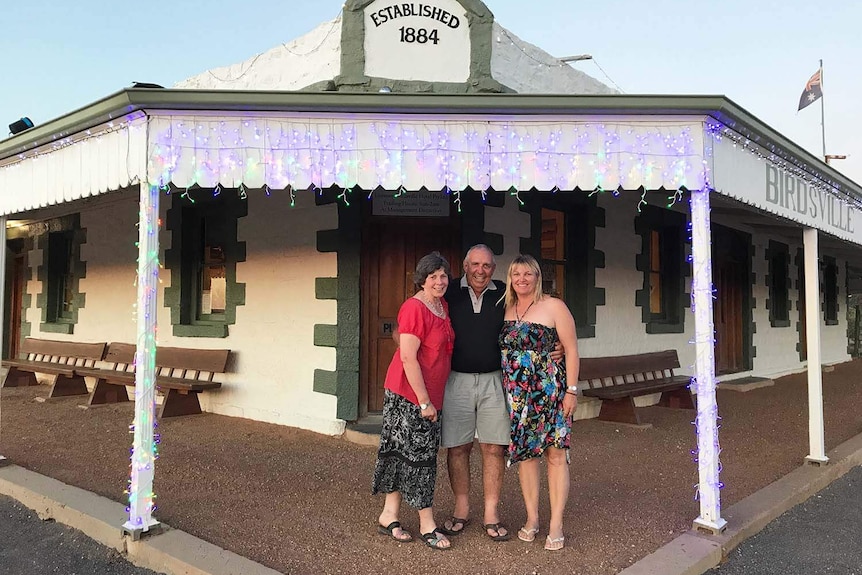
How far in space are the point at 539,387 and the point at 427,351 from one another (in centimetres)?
65

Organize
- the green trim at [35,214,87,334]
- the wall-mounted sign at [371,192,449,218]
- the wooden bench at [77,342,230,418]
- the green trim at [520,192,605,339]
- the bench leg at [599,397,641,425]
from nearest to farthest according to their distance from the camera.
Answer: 1. the wall-mounted sign at [371,192,449,218]
2. the bench leg at [599,397,641,425]
3. the wooden bench at [77,342,230,418]
4. the green trim at [520,192,605,339]
5. the green trim at [35,214,87,334]

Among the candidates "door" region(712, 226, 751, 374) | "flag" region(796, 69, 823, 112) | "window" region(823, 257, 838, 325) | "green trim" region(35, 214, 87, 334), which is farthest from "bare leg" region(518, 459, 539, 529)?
"window" region(823, 257, 838, 325)

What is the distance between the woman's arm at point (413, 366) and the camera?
10.4 ft

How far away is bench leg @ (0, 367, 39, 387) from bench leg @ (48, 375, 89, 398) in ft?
4.99

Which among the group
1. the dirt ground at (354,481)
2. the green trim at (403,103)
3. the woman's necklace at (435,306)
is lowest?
the dirt ground at (354,481)

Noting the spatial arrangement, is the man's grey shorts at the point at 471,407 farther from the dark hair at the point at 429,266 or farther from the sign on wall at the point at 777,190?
the sign on wall at the point at 777,190

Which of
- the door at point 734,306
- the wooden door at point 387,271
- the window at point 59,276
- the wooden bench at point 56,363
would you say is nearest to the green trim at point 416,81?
the wooden door at point 387,271

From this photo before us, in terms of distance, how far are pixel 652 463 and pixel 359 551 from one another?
2987 millimetres

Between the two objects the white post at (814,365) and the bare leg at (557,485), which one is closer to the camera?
the bare leg at (557,485)

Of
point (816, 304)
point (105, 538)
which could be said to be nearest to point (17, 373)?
point (105, 538)

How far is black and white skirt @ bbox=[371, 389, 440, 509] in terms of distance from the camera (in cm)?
328

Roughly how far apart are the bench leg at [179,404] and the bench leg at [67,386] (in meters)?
2.47

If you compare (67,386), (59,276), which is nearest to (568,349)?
(67,386)

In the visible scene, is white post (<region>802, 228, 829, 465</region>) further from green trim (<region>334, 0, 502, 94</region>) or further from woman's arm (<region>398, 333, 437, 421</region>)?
woman's arm (<region>398, 333, 437, 421</region>)
